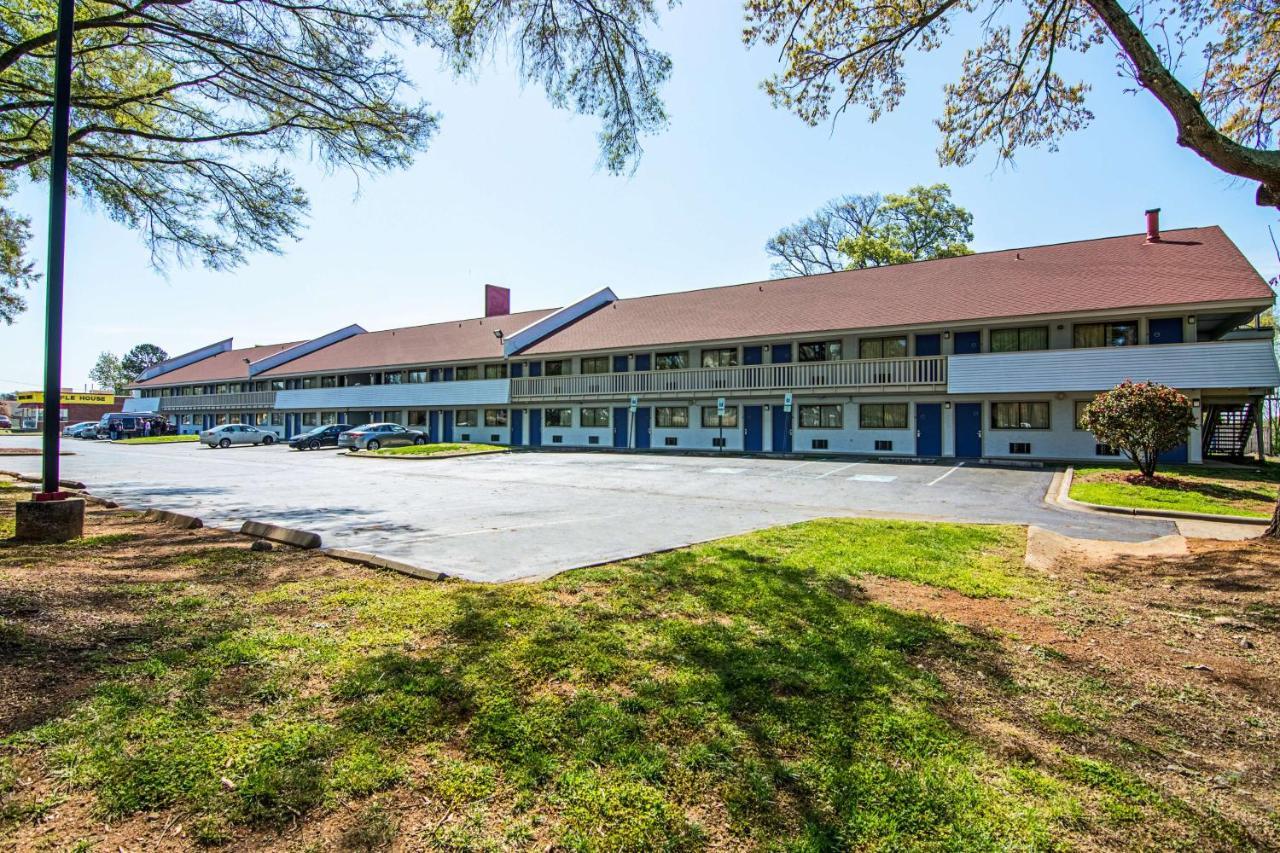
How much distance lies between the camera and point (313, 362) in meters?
52.5

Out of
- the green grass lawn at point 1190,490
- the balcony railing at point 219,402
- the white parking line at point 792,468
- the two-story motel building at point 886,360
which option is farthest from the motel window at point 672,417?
the balcony railing at point 219,402

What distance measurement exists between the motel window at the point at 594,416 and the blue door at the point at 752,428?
8.40 m

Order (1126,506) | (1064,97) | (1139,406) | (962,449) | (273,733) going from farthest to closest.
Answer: (962,449) < (1139,406) < (1126,506) < (1064,97) < (273,733)

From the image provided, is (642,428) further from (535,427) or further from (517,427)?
(517,427)

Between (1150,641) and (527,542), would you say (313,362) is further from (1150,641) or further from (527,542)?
(1150,641)

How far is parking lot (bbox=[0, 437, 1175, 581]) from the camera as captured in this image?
8.35 m

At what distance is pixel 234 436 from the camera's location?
4466cm

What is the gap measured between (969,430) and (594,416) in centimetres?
1909

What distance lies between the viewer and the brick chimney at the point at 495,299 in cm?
5150

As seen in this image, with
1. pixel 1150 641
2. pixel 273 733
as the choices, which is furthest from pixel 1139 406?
pixel 273 733

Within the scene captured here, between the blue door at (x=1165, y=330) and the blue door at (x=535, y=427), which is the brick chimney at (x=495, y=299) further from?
the blue door at (x=1165, y=330)

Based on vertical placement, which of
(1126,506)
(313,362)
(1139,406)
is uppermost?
(313,362)

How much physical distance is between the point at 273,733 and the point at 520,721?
1159 millimetres

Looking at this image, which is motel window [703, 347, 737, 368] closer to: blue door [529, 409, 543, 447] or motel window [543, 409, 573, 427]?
motel window [543, 409, 573, 427]
